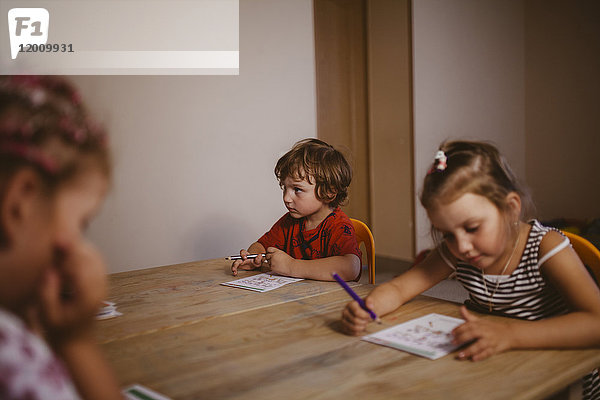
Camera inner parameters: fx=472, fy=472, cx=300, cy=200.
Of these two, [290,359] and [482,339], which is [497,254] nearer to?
[482,339]

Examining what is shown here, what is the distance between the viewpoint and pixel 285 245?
183 cm

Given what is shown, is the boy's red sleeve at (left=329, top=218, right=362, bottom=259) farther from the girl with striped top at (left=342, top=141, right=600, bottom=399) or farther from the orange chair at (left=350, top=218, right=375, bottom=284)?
the girl with striped top at (left=342, top=141, right=600, bottom=399)

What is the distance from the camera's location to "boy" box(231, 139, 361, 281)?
1615mm

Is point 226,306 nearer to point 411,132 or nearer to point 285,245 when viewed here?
point 285,245

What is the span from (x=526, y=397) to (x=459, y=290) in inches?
121

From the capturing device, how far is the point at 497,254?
1011 millimetres

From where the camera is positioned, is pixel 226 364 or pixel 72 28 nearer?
pixel 226 364

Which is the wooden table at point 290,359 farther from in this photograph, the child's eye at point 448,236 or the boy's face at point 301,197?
the boy's face at point 301,197

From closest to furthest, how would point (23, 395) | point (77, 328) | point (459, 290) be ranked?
point (23, 395)
point (77, 328)
point (459, 290)

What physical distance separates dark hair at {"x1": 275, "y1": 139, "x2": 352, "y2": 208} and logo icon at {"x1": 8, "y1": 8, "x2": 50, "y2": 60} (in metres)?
1.62

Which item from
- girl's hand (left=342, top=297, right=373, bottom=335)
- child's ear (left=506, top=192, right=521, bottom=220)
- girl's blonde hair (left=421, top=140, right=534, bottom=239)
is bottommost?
girl's hand (left=342, top=297, right=373, bottom=335)

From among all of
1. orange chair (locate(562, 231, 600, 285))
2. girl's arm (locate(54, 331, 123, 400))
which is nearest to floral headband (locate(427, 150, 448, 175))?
orange chair (locate(562, 231, 600, 285))

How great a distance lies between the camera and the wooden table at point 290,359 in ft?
2.31

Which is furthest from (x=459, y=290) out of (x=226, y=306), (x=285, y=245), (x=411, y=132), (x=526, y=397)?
(x=526, y=397)
